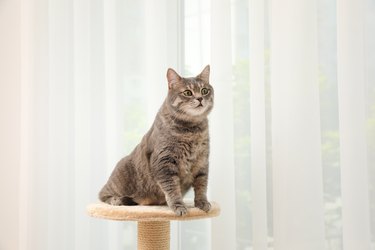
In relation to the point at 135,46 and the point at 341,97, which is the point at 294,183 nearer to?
the point at 341,97

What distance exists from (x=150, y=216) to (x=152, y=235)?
0.63 feet

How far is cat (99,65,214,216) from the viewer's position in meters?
1.35

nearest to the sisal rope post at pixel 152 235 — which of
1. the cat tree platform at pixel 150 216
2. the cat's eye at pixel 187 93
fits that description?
the cat tree platform at pixel 150 216

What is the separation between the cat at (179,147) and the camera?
4.42 feet

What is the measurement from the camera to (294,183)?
4.42 feet

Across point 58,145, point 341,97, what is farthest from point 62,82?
point 341,97

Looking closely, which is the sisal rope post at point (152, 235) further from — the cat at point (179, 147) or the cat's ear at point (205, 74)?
the cat's ear at point (205, 74)

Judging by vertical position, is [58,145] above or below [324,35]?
below

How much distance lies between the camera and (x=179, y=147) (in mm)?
1357

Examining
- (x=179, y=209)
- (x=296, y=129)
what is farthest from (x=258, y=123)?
(x=179, y=209)

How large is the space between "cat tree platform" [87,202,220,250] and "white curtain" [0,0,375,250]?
0.20m

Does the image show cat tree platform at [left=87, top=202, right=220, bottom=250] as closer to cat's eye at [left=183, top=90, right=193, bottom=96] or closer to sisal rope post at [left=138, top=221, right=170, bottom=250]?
sisal rope post at [left=138, top=221, right=170, bottom=250]

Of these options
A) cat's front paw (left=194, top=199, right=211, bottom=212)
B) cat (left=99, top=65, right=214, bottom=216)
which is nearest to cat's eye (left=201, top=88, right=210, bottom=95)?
cat (left=99, top=65, right=214, bottom=216)

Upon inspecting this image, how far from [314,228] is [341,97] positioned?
0.38 metres
